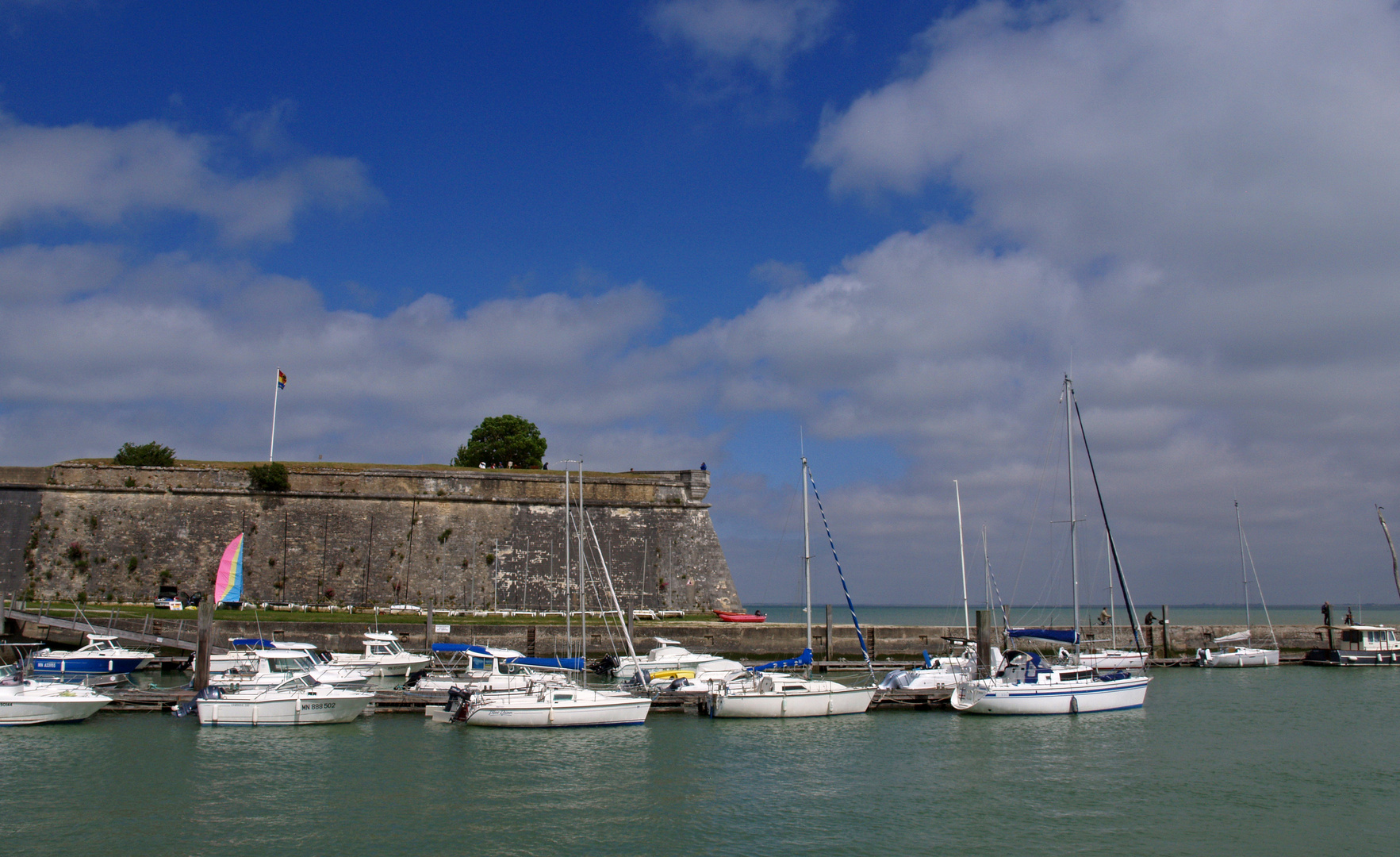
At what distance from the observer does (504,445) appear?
2165 inches

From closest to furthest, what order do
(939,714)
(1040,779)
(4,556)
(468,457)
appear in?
(1040,779), (939,714), (4,556), (468,457)

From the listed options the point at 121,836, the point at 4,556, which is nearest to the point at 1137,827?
the point at 121,836

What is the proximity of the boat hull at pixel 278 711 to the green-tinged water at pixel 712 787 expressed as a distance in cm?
51

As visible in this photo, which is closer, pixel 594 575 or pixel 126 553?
pixel 126 553

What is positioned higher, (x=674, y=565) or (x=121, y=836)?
(x=674, y=565)

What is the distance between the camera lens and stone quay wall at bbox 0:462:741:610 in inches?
1414

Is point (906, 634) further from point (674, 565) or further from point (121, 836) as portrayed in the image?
point (121, 836)

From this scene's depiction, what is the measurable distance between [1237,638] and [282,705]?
35997 mm

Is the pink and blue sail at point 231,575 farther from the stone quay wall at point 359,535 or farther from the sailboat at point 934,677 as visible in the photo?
the sailboat at point 934,677

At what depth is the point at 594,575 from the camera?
129ft

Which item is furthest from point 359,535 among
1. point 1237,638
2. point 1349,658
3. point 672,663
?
point 1349,658

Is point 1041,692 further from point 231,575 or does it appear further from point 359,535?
point 231,575

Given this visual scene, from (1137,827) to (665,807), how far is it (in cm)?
730

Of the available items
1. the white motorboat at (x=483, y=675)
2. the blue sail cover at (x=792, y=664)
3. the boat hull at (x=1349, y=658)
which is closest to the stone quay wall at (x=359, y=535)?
the white motorboat at (x=483, y=675)
